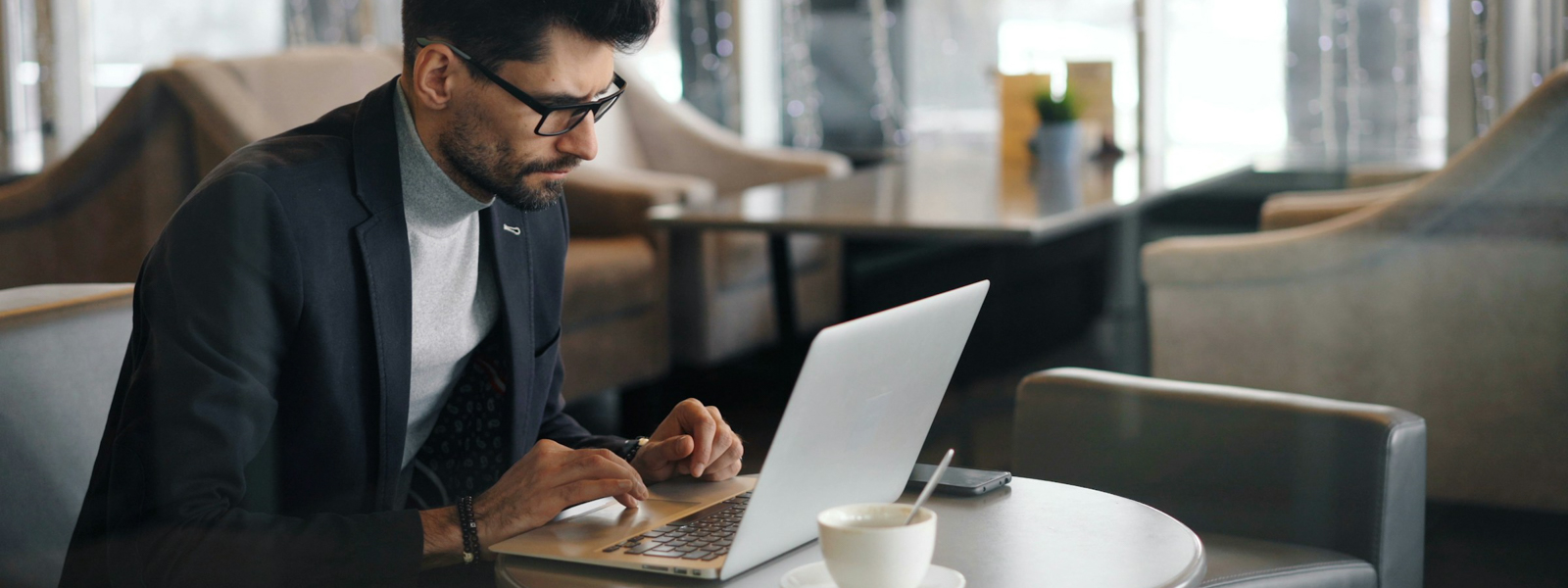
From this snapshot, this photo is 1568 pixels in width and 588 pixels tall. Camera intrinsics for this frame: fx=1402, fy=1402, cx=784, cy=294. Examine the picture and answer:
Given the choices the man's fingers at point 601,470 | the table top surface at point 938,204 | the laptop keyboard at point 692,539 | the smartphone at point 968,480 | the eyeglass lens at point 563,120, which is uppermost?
the eyeglass lens at point 563,120

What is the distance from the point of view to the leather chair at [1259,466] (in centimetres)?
116

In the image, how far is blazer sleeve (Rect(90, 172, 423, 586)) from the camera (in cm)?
78

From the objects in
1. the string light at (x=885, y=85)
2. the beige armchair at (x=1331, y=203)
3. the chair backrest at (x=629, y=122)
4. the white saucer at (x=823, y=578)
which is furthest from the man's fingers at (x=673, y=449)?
the string light at (x=885, y=85)

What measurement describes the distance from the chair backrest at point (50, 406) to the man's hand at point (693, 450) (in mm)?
345

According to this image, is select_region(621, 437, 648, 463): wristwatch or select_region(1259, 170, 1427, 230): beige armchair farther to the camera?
select_region(1259, 170, 1427, 230): beige armchair

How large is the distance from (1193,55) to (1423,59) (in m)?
0.53

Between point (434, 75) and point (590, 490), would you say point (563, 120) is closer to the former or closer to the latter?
point (434, 75)

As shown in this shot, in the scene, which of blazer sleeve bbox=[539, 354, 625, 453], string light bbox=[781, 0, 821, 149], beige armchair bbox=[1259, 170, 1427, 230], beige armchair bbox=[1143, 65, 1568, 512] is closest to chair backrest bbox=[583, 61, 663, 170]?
string light bbox=[781, 0, 821, 149]

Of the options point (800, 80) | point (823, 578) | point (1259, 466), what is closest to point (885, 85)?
point (800, 80)

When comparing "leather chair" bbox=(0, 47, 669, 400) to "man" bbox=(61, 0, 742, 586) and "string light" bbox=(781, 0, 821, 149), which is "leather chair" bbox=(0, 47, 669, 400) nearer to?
"man" bbox=(61, 0, 742, 586)

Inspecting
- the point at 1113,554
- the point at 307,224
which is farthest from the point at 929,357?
the point at 307,224

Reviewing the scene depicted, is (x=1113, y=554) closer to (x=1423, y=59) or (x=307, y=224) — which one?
(x=307, y=224)

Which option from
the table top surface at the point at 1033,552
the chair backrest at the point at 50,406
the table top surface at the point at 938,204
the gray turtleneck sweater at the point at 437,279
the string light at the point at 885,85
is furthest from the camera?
the string light at the point at 885,85

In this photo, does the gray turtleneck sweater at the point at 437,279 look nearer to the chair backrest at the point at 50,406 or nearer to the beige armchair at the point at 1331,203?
the chair backrest at the point at 50,406
